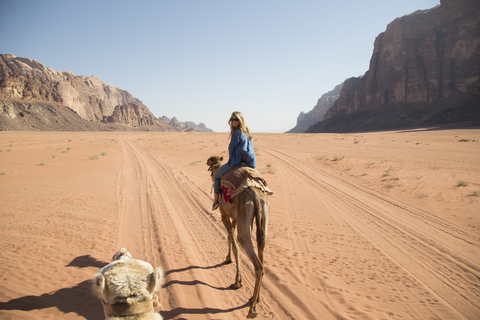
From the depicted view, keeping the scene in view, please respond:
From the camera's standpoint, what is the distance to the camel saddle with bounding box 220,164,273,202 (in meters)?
4.16

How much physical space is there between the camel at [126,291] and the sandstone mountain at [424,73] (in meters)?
84.9

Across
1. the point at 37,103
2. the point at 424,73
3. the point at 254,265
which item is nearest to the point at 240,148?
the point at 254,265

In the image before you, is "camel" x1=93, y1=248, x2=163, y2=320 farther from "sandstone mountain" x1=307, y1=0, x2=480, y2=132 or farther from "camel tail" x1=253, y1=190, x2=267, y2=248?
"sandstone mountain" x1=307, y1=0, x2=480, y2=132

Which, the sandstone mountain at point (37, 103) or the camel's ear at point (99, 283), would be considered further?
the sandstone mountain at point (37, 103)

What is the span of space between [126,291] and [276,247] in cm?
A: 472

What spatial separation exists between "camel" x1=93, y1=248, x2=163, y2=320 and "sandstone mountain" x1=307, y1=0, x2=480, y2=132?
84872 mm

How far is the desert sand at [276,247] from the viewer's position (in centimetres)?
411

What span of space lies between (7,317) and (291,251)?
17.6 ft

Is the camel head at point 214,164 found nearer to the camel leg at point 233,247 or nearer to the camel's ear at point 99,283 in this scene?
the camel leg at point 233,247

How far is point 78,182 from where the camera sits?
1288cm

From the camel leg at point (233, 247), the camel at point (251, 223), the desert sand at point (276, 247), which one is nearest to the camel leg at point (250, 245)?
the camel at point (251, 223)

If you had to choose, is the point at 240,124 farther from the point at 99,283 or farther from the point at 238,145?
the point at 99,283

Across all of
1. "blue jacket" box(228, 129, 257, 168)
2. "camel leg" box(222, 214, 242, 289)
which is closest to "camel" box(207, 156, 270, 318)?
"camel leg" box(222, 214, 242, 289)

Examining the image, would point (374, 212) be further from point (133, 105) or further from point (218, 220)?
point (133, 105)
